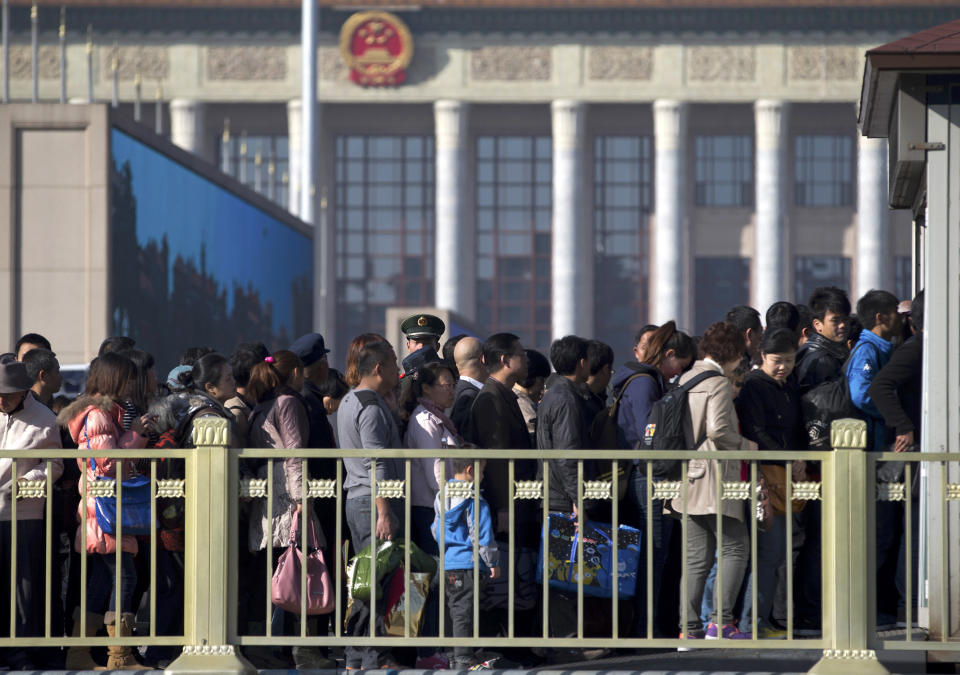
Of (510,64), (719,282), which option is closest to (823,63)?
(719,282)

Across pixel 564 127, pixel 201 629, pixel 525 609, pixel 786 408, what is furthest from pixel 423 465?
pixel 564 127

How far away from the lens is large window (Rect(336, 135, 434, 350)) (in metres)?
56.1

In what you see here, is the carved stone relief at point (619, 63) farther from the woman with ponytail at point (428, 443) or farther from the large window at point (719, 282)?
the woman with ponytail at point (428, 443)

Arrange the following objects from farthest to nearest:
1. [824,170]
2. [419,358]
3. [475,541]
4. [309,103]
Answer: [824,170] → [309,103] → [419,358] → [475,541]

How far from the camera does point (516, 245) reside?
56.2 m

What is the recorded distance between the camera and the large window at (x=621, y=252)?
5603 cm

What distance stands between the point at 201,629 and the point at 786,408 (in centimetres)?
340

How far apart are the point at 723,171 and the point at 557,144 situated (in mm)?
6273

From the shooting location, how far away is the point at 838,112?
5525 cm

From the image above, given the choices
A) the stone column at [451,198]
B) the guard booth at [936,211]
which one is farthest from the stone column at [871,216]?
the guard booth at [936,211]

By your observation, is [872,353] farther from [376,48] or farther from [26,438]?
[376,48]

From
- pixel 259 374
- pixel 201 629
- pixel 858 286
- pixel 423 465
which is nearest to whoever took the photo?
pixel 201 629

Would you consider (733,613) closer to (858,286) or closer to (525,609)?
(525,609)

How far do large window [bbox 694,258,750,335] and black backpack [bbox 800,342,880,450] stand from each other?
46111 millimetres
